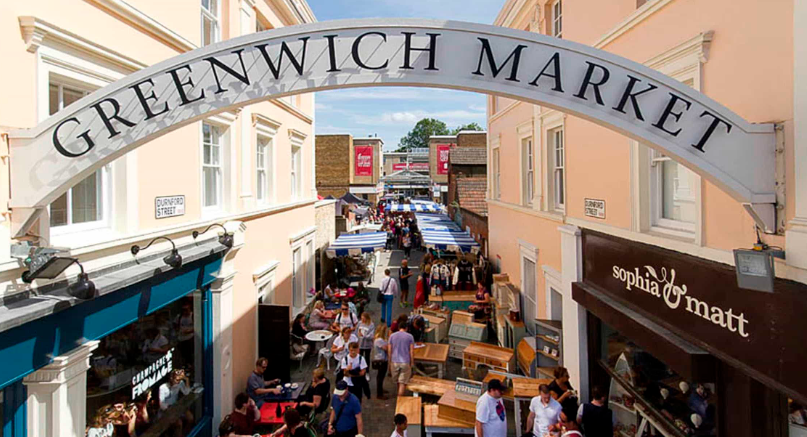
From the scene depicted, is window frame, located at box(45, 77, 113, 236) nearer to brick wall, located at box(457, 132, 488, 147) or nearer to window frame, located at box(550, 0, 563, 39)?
window frame, located at box(550, 0, 563, 39)

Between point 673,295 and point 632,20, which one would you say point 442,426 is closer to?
point 673,295

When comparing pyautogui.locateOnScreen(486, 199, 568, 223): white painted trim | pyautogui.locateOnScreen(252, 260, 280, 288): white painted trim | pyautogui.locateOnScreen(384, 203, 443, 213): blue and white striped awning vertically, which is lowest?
pyautogui.locateOnScreen(252, 260, 280, 288): white painted trim

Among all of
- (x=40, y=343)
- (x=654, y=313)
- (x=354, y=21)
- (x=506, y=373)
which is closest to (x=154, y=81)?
(x=354, y=21)

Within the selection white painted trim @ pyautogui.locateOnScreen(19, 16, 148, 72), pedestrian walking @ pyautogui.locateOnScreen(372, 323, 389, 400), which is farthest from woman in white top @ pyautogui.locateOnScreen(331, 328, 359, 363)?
white painted trim @ pyautogui.locateOnScreen(19, 16, 148, 72)

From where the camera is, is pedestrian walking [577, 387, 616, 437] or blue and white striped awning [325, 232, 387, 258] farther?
blue and white striped awning [325, 232, 387, 258]

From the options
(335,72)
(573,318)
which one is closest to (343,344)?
(573,318)

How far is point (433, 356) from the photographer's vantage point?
9047 mm

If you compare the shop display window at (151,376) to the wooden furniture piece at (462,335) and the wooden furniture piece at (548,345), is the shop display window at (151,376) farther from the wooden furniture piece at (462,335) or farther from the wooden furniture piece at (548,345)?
the wooden furniture piece at (548,345)

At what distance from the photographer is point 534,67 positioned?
3.33m

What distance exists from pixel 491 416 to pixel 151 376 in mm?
4353

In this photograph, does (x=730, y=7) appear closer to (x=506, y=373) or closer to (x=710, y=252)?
(x=710, y=252)

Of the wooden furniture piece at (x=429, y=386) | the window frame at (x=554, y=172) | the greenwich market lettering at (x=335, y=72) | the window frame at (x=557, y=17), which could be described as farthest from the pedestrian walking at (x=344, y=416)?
the window frame at (x=557, y=17)

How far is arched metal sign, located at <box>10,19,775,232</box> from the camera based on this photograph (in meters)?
3.18

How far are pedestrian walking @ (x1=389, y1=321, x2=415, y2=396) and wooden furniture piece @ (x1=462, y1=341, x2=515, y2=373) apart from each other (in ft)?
4.00
